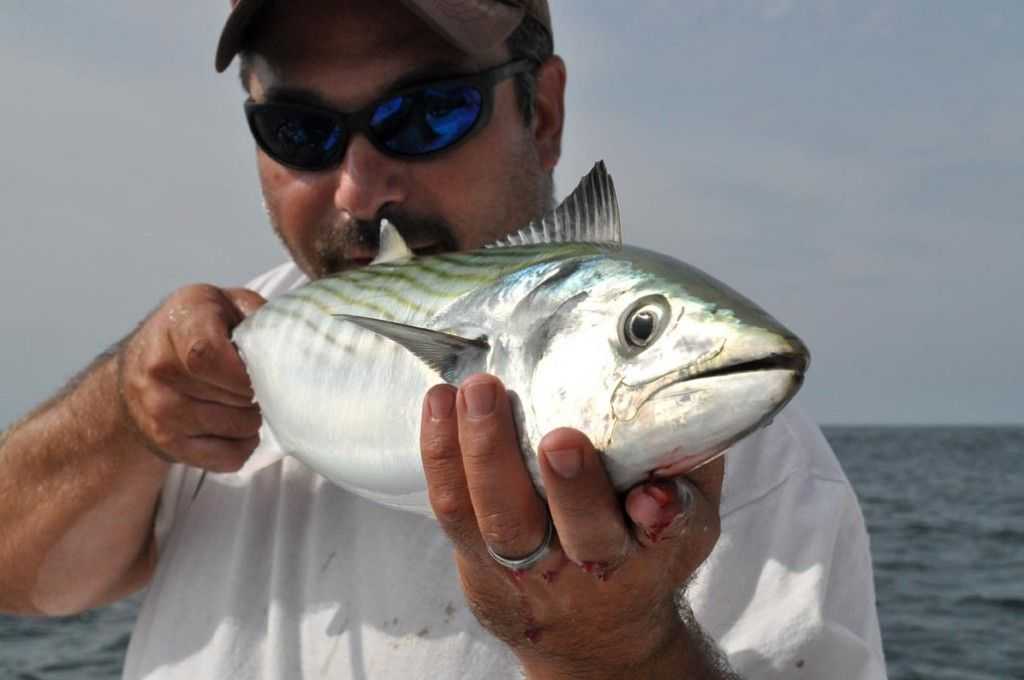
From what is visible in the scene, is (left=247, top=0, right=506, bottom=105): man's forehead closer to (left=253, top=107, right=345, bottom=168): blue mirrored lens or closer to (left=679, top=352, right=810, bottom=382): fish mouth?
(left=253, top=107, right=345, bottom=168): blue mirrored lens

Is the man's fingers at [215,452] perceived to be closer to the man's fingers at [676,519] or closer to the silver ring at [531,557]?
the silver ring at [531,557]

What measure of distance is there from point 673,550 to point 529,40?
187 cm

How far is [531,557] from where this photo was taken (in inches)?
65.5

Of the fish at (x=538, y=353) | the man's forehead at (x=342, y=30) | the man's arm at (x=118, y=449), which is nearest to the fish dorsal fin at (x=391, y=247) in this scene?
the fish at (x=538, y=353)

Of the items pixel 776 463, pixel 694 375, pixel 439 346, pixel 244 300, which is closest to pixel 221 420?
pixel 244 300

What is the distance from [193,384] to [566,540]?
1.24 meters

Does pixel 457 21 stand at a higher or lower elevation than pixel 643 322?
higher

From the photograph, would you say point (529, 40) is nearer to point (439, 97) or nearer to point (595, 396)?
point (439, 97)

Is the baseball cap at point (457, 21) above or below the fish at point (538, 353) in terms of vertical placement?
above

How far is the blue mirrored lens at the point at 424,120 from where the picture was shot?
267 cm

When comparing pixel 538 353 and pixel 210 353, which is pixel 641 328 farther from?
pixel 210 353

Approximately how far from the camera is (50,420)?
2.84m

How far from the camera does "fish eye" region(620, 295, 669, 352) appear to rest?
139 centimetres

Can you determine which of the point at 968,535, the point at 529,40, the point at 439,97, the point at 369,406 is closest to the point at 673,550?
the point at 369,406
